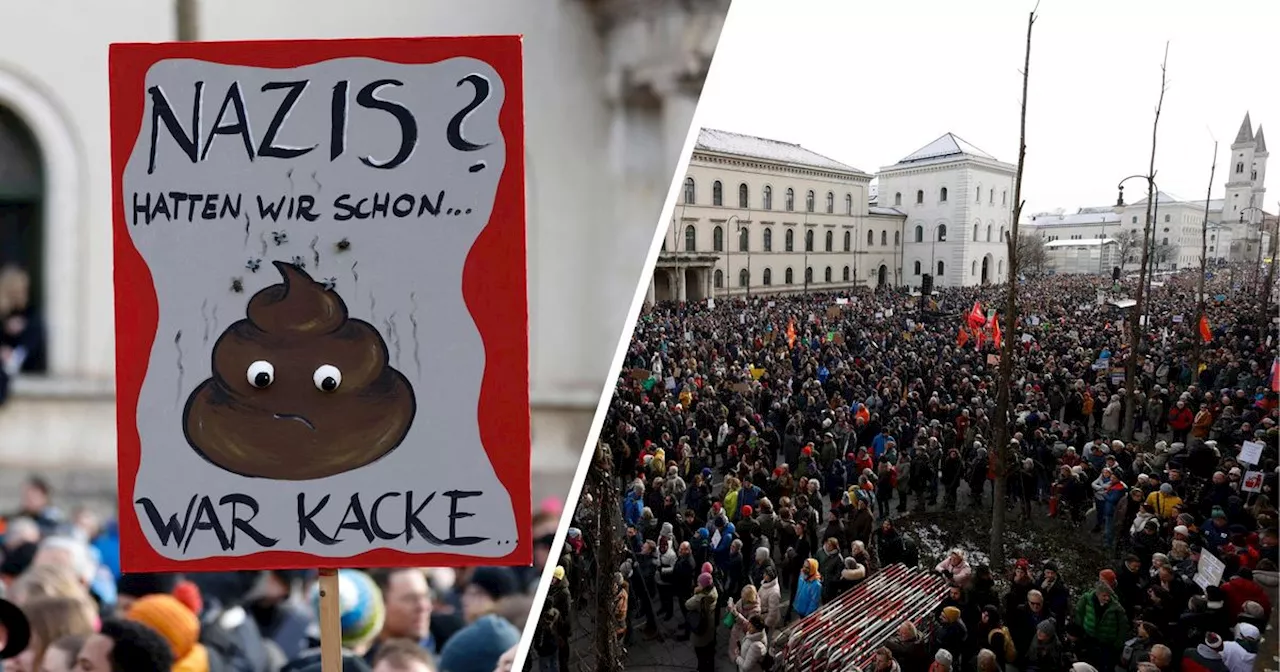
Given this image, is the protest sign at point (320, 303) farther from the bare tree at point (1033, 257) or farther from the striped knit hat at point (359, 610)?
the bare tree at point (1033, 257)

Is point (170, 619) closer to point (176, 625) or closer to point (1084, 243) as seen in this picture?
point (176, 625)

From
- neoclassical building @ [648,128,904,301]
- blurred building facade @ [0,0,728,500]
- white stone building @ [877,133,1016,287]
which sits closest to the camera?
blurred building facade @ [0,0,728,500]

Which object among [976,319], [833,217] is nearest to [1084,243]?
[976,319]

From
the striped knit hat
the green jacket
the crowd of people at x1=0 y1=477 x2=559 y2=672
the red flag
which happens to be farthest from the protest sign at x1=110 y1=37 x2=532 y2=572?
the red flag

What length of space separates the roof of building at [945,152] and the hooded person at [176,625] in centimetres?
505

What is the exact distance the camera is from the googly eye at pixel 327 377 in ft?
4.29

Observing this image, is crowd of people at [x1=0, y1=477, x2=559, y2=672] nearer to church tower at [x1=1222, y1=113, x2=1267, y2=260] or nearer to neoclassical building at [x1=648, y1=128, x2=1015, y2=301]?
neoclassical building at [x1=648, y1=128, x2=1015, y2=301]

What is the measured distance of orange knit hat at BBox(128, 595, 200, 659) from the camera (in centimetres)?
286

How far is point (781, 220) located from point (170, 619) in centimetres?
695

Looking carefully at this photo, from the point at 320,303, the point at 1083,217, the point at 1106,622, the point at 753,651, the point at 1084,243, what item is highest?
the point at 1083,217

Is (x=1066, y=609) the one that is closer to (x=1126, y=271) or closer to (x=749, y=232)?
(x=1126, y=271)

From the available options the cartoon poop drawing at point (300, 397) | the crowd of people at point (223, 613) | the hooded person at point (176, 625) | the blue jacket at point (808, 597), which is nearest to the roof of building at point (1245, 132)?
the blue jacket at point (808, 597)

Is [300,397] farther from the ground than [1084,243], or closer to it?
closer to it

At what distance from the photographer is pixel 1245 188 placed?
492 cm
